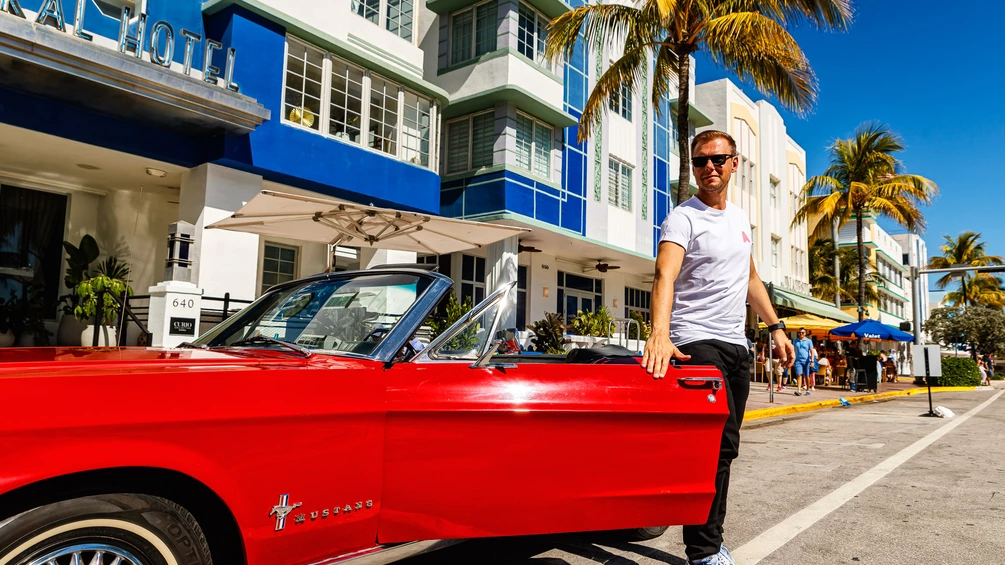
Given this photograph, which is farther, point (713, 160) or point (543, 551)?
point (543, 551)

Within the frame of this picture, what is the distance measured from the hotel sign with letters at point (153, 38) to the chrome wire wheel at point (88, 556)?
9.07m

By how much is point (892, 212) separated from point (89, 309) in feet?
89.4

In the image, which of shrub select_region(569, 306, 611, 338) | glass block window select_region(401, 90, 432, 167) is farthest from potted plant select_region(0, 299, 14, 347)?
shrub select_region(569, 306, 611, 338)

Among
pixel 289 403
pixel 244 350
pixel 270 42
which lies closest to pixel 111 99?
pixel 270 42

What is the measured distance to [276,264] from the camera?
14.0m

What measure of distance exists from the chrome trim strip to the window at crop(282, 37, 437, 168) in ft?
36.5

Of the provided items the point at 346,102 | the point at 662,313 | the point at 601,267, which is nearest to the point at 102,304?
the point at 346,102

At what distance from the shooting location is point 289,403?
7.41 feet

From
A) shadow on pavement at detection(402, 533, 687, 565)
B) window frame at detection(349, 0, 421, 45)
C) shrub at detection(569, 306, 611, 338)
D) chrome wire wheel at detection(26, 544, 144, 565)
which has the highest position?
window frame at detection(349, 0, 421, 45)

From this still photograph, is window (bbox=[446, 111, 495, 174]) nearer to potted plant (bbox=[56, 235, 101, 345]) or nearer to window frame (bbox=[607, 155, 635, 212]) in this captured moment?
window frame (bbox=[607, 155, 635, 212])

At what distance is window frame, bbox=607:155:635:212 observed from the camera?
20.4m

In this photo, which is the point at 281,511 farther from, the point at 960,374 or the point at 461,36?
the point at 960,374

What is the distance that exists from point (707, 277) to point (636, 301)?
2252 cm

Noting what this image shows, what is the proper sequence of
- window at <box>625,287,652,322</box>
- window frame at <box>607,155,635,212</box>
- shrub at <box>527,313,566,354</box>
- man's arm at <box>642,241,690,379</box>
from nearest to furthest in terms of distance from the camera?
man's arm at <box>642,241,690,379</box> < shrub at <box>527,313,566,354</box> < window frame at <box>607,155,635,212</box> < window at <box>625,287,652,322</box>
